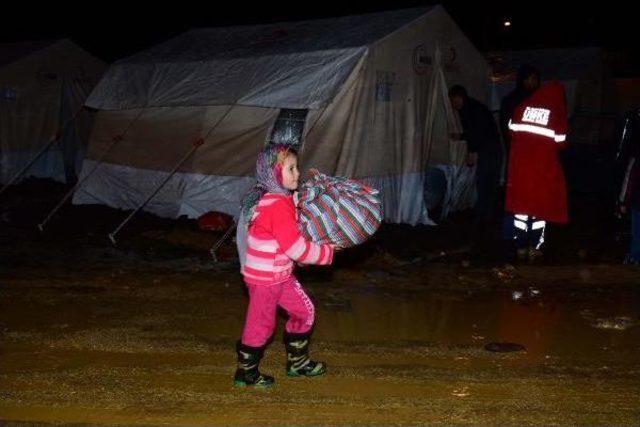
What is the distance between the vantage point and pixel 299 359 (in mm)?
4723

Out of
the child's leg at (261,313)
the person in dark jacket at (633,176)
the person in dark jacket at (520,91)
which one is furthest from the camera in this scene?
the person in dark jacket at (520,91)

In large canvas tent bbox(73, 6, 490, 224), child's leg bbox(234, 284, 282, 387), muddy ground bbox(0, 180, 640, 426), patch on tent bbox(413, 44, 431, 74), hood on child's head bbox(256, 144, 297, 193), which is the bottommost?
muddy ground bbox(0, 180, 640, 426)

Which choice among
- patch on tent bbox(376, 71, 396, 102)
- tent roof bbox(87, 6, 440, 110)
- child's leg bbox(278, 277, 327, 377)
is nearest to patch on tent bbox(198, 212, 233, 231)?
tent roof bbox(87, 6, 440, 110)

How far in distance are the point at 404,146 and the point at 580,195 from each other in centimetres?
458

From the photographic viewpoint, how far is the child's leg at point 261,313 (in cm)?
439

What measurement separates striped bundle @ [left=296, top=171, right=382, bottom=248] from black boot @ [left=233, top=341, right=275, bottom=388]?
2.55 feet

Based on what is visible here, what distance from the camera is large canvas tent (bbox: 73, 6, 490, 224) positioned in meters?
9.73

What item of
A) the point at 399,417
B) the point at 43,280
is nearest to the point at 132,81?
the point at 43,280

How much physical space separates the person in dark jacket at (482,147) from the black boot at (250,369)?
5919mm

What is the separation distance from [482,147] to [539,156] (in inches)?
69.4

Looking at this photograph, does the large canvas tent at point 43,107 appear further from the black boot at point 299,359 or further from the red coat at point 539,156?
the black boot at point 299,359

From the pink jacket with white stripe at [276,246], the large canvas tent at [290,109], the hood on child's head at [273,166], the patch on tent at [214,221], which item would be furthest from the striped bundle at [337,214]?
the patch on tent at [214,221]

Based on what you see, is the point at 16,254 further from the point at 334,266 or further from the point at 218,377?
the point at 218,377

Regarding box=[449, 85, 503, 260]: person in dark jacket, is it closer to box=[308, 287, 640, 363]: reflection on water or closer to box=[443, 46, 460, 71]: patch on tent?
box=[443, 46, 460, 71]: patch on tent
